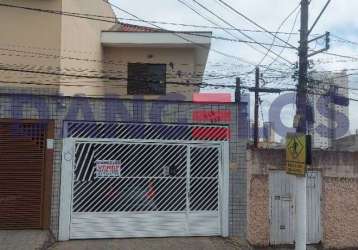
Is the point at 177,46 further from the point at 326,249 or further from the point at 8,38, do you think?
the point at 326,249

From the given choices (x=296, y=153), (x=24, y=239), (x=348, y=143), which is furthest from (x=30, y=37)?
(x=348, y=143)

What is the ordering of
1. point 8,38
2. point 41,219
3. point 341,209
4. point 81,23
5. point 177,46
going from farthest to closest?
1. point 177,46
2. point 81,23
3. point 341,209
4. point 8,38
5. point 41,219

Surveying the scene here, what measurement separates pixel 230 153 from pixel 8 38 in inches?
241

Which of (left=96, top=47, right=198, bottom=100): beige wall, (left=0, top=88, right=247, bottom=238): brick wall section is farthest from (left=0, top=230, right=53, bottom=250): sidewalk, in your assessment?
(left=96, top=47, right=198, bottom=100): beige wall

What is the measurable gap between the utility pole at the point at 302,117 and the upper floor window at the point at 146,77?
8161mm

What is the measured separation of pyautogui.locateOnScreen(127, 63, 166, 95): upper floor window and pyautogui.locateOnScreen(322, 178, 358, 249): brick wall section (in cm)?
737

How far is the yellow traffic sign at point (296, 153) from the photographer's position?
9.77 metres

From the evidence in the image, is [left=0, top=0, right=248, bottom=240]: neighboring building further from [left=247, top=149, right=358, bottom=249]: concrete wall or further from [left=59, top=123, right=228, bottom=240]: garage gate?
[left=247, top=149, right=358, bottom=249]: concrete wall

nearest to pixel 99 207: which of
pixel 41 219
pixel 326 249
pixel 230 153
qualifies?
pixel 41 219

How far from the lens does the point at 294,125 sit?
10805 mm

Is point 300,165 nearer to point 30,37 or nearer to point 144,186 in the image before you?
point 144,186

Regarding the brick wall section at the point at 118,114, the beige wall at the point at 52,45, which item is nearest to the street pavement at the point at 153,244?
the brick wall section at the point at 118,114

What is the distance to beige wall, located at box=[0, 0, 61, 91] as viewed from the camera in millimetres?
12750

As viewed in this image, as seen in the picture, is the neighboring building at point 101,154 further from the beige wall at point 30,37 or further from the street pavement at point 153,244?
the street pavement at point 153,244
